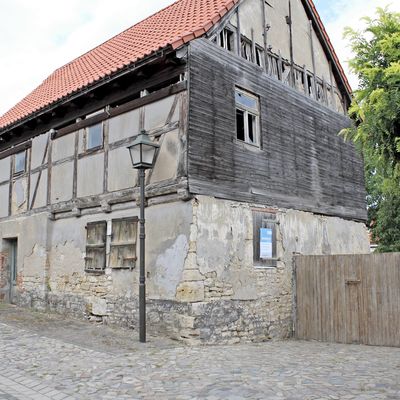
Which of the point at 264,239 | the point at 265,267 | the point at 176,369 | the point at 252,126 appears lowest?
the point at 176,369

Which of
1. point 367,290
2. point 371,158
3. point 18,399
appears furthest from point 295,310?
point 18,399

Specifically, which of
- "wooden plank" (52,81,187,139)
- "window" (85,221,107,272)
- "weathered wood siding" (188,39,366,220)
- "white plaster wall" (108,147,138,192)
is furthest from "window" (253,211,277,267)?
"window" (85,221,107,272)

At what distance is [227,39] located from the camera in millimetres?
10547

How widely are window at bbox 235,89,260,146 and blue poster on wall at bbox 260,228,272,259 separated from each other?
203 centimetres

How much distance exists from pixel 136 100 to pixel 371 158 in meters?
5.63

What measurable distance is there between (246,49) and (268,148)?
243 centimetres

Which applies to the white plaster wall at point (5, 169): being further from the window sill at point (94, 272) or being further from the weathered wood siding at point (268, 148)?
the weathered wood siding at point (268, 148)

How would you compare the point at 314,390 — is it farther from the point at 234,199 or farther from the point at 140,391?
the point at 234,199

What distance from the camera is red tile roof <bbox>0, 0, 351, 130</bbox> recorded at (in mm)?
9656

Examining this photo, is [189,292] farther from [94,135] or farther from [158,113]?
[94,135]

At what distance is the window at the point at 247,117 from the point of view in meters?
10.4

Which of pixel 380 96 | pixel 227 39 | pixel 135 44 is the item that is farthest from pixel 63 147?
pixel 380 96

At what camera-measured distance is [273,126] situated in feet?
36.9

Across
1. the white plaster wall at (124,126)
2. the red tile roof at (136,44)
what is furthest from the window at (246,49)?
the white plaster wall at (124,126)
